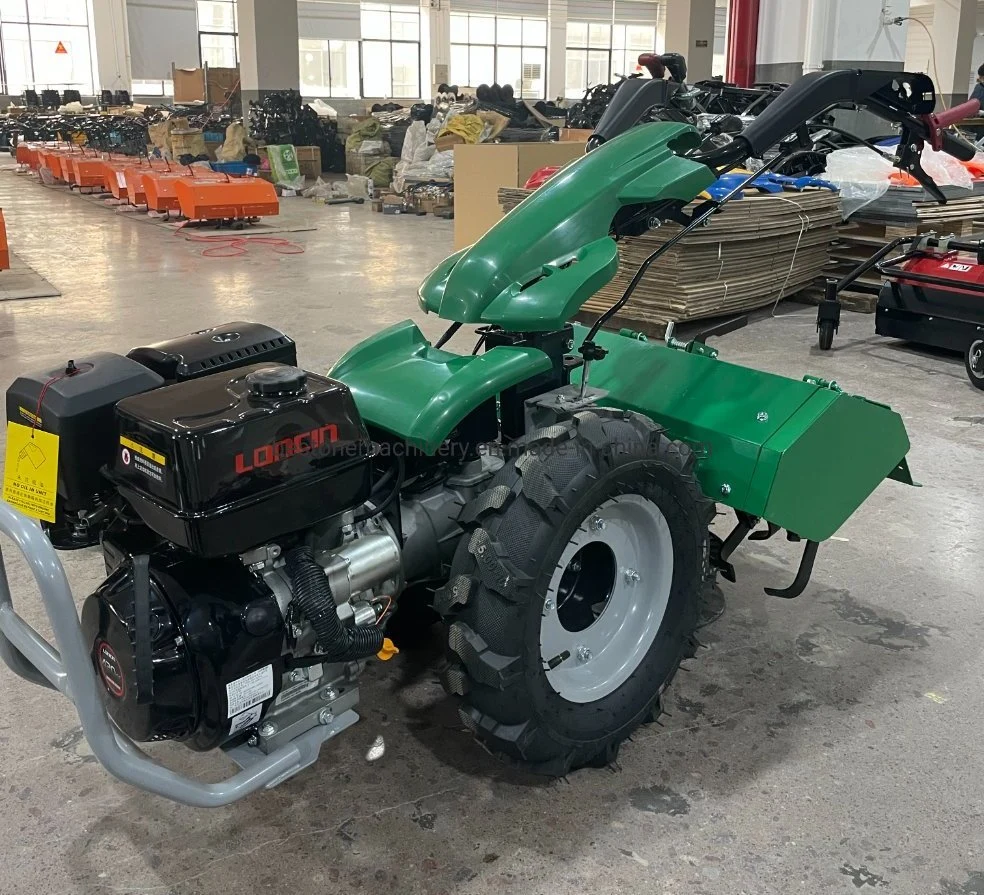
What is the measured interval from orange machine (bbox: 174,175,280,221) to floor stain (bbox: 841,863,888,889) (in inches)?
361

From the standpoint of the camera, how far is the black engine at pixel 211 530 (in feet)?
4.92

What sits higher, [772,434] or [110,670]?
[772,434]

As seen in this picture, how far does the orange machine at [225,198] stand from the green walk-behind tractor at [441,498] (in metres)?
8.12

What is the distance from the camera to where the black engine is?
1500 mm

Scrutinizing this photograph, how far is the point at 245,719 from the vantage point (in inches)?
63.7

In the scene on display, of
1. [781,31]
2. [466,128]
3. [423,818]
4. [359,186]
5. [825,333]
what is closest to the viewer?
[423,818]

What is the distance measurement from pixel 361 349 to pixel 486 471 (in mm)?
370

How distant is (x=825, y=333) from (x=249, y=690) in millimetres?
4197

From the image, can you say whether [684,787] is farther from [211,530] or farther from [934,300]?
[934,300]

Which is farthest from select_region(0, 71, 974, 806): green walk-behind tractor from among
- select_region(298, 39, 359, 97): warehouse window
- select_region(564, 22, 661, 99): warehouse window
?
select_region(564, 22, 661, 99): warehouse window

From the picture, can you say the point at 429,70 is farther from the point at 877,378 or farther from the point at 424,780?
the point at 424,780

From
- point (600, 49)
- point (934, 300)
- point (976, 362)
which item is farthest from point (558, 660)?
point (600, 49)

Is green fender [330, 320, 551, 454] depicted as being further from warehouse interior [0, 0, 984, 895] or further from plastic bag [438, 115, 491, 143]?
plastic bag [438, 115, 491, 143]

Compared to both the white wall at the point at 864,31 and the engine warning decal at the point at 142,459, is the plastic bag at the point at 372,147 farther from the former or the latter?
the engine warning decal at the point at 142,459
